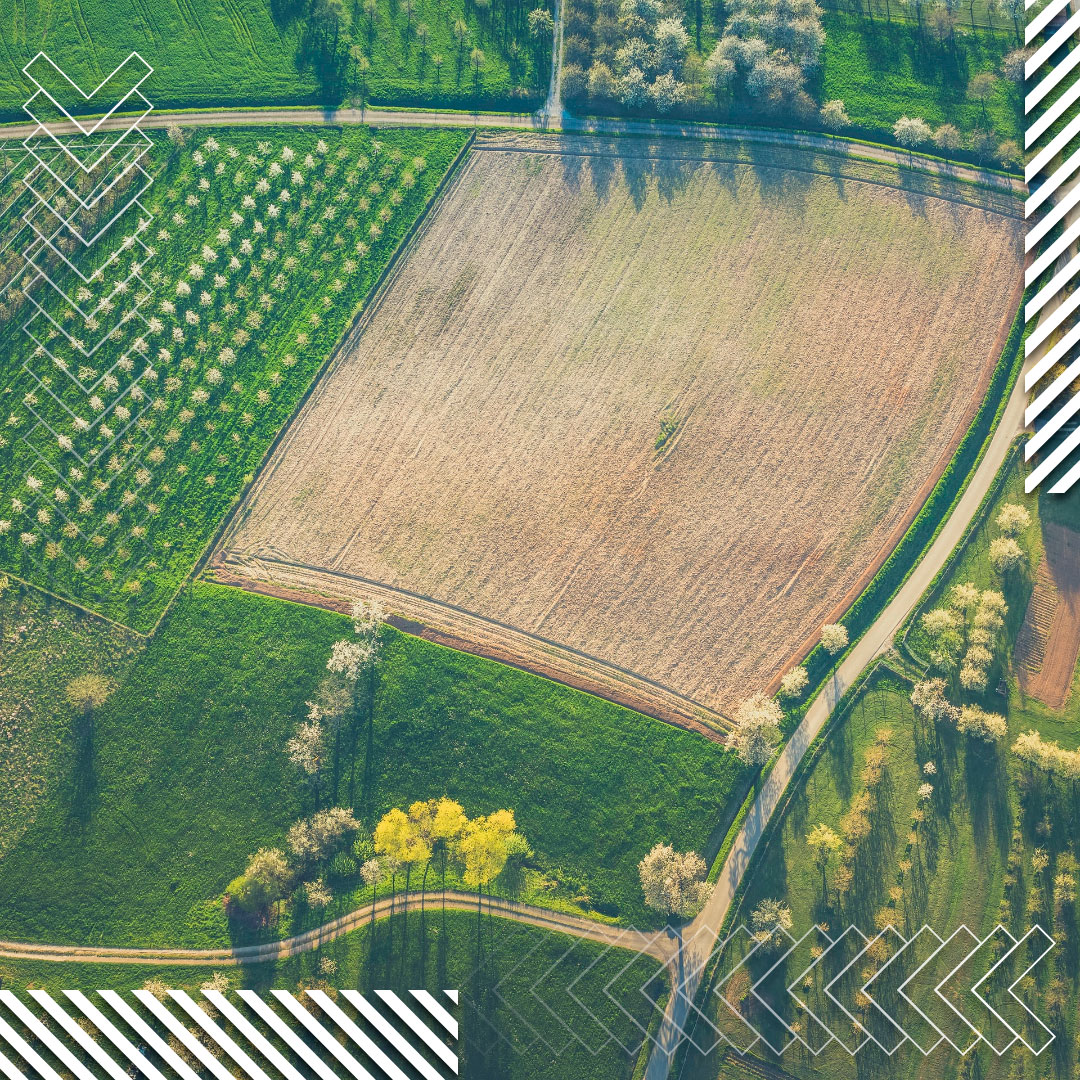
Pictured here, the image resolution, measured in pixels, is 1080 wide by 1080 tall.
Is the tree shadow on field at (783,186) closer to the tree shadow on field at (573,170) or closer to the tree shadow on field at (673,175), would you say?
the tree shadow on field at (673,175)

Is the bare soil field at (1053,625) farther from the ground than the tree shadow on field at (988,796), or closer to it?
farther from the ground

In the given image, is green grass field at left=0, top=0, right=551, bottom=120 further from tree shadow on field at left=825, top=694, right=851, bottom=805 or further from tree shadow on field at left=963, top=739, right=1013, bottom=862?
tree shadow on field at left=963, top=739, right=1013, bottom=862

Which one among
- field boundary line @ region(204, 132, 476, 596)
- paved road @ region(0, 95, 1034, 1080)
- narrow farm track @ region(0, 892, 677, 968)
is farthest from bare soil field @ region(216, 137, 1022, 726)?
narrow farm track @ region(0, 892, 677, 968)

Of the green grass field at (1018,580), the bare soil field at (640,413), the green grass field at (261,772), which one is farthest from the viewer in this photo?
the bare soil field at (640,413)

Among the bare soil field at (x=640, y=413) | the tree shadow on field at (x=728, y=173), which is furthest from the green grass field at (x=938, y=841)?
the tree shadow on field at (x=728, y=173)
